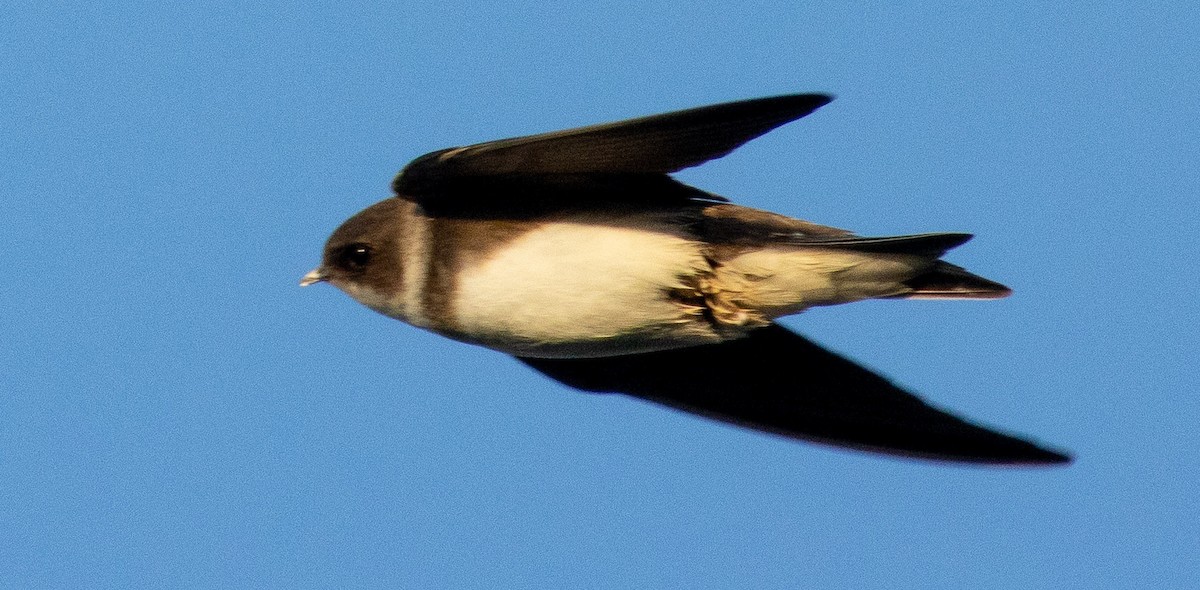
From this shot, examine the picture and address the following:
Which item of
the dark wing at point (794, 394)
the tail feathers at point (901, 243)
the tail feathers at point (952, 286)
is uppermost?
the tail feathers at point (901, 243)

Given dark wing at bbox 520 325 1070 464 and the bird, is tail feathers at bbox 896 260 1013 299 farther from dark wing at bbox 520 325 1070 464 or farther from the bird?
dark wing at bbox 520 325 1070 464

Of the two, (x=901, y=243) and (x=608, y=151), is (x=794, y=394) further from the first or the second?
(x=608, y=151)

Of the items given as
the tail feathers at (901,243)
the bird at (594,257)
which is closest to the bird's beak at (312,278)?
the bird at (594,257)

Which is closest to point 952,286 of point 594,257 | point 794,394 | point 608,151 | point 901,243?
point 901,243

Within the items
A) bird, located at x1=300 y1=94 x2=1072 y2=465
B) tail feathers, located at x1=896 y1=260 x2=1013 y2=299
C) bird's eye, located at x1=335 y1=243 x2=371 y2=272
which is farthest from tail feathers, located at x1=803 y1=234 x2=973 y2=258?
bird's eye, located at x1=335 y1=243 x2=371 y2=272

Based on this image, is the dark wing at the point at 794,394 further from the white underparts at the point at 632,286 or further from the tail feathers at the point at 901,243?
the tail feathers at the point at 901,243

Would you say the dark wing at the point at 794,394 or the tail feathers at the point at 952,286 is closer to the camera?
the tail feathers at the point at 952,286
